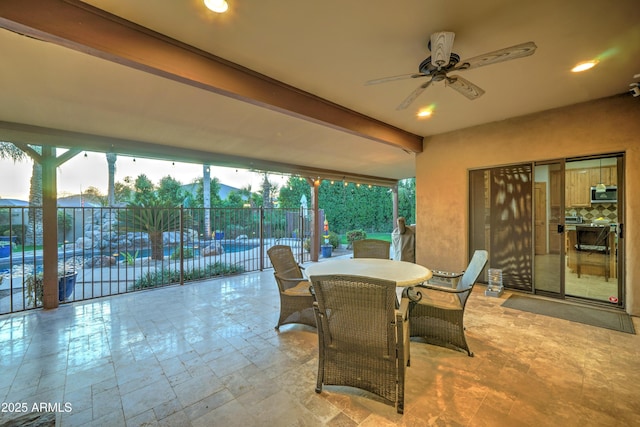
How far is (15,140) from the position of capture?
3.90 metres

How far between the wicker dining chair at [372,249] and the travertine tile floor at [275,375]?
1.30 m

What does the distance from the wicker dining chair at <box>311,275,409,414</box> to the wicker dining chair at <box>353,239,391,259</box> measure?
178 cm

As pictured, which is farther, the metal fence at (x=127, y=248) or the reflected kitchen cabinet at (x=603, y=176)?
the metal fence at (x=127, y=248)

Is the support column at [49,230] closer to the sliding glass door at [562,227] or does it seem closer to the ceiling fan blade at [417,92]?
the ceiling fan blade at [417,92]

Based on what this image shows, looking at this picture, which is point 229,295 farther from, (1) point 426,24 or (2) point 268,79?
(1) point 426,24

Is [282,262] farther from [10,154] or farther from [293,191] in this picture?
[293,191]

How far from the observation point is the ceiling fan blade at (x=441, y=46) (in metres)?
2.04

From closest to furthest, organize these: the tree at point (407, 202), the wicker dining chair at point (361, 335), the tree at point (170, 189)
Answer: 1. the wicker dining chair at point (361, 335)
2. the tree at point (170, 189)
3. the tree at point (407, 202)

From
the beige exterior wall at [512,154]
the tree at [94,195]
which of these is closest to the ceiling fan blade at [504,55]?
the beige exterior wall at [512,154]

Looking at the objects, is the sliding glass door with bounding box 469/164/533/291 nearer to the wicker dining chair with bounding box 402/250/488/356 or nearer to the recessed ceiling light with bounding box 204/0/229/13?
the wicker dining chair with bounding box 402/250/488/356

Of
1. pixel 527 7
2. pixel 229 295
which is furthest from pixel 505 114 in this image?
pixel 229 295

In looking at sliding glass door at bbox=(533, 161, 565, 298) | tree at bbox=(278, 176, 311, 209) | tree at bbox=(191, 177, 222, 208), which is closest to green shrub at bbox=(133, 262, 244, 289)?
sliding glass door at bbox=(533, 161, 565, 298)

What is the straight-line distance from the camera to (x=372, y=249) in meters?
3.74

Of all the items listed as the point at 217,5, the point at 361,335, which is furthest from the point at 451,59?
the point at 361,335
